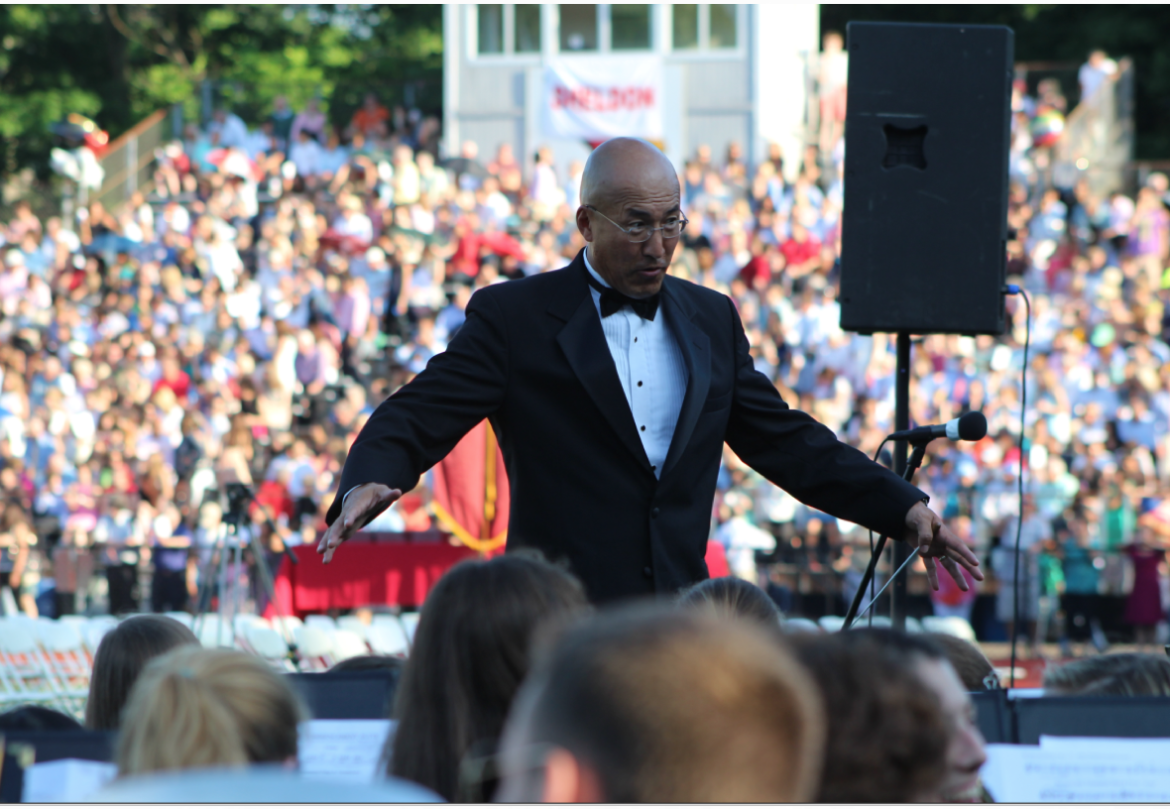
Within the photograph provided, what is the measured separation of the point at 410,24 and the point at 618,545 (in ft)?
99.4

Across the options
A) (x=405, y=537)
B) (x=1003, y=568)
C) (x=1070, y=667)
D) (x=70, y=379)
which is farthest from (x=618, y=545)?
(x=70, y=379)

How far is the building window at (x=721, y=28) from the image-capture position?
22.6 meters

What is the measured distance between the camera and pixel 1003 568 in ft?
38.1

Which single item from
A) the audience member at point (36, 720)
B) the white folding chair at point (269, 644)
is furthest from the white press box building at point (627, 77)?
the audience member at point (36, 720)

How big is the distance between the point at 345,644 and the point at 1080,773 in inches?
275

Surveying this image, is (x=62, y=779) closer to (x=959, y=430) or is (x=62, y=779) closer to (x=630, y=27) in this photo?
(x=959, y=430)

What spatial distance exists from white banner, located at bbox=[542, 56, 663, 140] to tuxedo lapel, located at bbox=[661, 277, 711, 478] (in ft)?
60.4

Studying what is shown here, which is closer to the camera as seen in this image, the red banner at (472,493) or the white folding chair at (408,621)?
the white folding chair at (408,621)

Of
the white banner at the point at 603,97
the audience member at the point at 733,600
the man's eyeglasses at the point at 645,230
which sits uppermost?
the white banner at the point at 603,97

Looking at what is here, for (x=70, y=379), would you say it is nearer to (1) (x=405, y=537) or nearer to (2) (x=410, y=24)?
(1) (x=405, y=537)

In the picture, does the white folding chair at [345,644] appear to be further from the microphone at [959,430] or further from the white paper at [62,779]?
the white paper at [62,779]

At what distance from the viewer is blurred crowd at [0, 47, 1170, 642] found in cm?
1185

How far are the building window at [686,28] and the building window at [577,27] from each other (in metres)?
1.31

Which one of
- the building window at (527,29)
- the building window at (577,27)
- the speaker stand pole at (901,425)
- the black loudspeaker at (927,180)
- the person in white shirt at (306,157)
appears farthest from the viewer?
the building window at (527,29)
